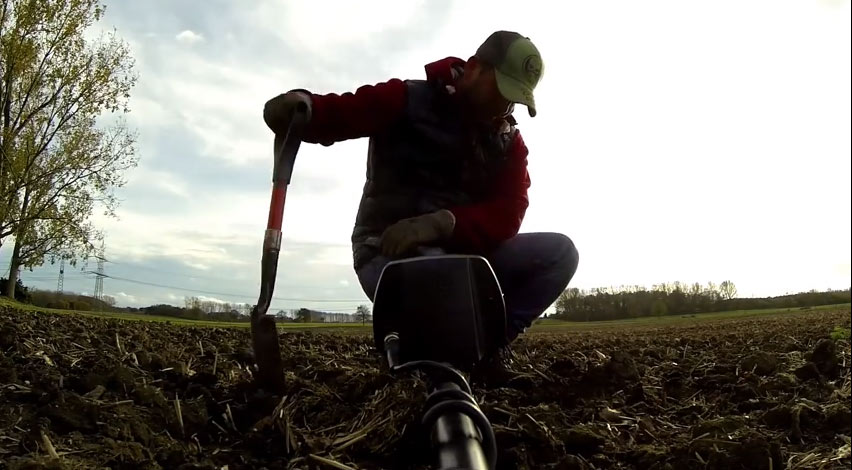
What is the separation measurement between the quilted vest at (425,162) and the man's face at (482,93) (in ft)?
0.34

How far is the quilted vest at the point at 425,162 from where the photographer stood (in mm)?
2607

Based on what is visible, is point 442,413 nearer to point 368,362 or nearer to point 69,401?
point 69,401

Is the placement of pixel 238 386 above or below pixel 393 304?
below

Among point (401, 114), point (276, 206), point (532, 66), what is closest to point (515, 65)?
point (532, 66)

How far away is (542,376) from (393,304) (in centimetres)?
149

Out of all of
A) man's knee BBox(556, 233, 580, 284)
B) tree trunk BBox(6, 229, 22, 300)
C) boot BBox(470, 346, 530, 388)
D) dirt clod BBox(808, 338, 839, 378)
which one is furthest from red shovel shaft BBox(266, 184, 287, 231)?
tree trunk BBox(6, 229, 22, 300)

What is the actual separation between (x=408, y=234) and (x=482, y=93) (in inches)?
30.8

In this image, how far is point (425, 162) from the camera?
8.73 feet

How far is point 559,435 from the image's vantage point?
6.41 feet

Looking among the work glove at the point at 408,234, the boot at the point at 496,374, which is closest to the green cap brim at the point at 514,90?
the work glove at the point at 408,234

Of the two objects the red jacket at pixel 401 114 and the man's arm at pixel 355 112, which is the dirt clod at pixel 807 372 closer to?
the red jacket at pixel 401 114

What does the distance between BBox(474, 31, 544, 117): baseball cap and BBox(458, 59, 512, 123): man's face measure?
0.15 ft

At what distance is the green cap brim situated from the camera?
7.63 ft

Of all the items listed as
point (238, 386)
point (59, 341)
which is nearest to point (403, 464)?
point (238, 386)
